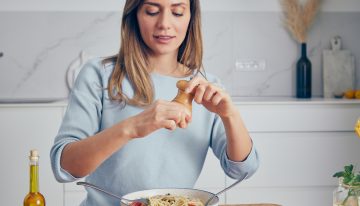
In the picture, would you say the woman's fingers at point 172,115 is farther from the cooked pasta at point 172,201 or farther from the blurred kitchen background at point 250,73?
the blurred kitchen background at point 250,73

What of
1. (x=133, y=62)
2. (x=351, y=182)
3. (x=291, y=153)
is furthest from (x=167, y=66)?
(x=291, y=153)

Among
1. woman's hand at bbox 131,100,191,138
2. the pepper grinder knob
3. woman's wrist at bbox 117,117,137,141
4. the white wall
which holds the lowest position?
woman's wrist at bbox 117,117,137,141

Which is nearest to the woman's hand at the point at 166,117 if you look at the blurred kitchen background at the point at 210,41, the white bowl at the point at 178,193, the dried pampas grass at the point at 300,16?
the white bowl at the point at 178,193

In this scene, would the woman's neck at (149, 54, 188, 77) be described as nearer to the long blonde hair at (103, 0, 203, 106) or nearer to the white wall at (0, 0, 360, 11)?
the long blonde hair at (103, 0, 203, 106)

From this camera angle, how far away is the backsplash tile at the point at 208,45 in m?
3.32

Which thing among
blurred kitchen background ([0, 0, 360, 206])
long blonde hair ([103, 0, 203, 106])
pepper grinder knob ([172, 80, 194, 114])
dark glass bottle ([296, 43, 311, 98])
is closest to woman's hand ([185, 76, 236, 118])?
pepper grinder knob ([172, 80, 194, 114])

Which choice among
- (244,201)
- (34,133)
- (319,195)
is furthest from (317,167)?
(34,133)

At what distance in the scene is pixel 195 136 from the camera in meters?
1.37

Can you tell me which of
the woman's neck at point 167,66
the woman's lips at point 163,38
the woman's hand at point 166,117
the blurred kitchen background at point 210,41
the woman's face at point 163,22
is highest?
the blurred kitchen background at point 210,41

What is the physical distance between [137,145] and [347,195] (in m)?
0.55

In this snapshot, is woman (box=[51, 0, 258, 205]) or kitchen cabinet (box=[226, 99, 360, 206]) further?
kitchen cabinet (box=[226, 99, 360, 206])

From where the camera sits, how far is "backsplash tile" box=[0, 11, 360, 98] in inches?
131

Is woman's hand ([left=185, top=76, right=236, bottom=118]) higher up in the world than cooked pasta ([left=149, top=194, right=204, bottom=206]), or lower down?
higher up

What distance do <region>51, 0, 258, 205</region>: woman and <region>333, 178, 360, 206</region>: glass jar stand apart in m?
0.33
